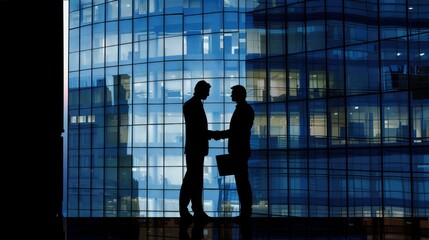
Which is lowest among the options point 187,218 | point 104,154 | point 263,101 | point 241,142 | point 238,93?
point 187,218

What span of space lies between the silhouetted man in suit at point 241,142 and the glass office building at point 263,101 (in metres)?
23.6

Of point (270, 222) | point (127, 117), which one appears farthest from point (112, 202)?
point (270, 222)

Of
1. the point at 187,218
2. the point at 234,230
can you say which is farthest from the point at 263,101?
the point at 187,218

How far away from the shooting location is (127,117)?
43562mm

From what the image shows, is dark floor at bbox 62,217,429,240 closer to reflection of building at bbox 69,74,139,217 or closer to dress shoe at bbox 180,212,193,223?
dress shoe at bbox 180,212,193,223

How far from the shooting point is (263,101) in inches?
1583

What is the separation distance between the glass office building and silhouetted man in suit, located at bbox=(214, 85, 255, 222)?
77.6ft

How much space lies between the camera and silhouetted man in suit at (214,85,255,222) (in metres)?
10.1

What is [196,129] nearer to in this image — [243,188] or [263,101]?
[243,188]

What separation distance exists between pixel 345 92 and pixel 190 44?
43.2 feet

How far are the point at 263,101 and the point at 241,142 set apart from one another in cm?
3019
